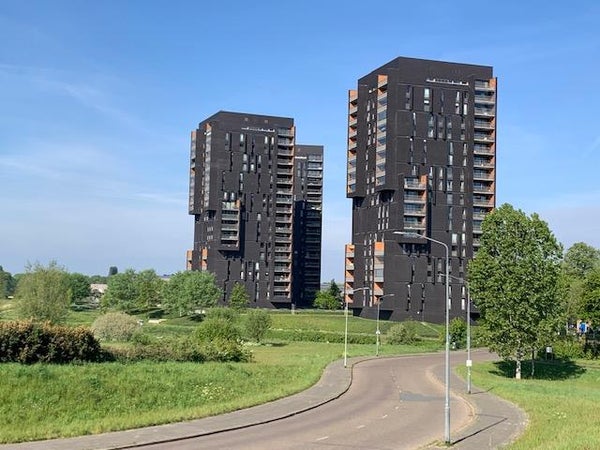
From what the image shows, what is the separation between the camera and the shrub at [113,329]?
83.2 metres

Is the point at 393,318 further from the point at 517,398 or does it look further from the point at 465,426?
the point at 465,426

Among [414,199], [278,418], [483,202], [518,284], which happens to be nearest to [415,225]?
[414,199]

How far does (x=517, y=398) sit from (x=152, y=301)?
138426 mm

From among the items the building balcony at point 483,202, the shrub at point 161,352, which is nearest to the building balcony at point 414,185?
the building balcony at point 483,202

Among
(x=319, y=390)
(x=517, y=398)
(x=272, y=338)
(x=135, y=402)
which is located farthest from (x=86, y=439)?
(x=272, y=338)

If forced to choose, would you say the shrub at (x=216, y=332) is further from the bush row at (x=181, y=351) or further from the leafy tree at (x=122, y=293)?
the leafy tree at (x=122, y=293)

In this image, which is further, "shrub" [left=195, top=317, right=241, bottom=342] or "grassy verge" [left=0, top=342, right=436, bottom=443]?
"shrub" [left=195, top=317, right=241, bottom=342]

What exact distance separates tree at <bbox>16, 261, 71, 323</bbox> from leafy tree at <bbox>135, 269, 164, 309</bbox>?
72.3m

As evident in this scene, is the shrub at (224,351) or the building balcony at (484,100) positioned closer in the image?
the shrub at (224,351)

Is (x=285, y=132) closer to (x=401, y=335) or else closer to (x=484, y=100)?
(x=484, y=100)

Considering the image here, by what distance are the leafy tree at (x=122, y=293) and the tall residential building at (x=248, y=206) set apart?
57.7 feet

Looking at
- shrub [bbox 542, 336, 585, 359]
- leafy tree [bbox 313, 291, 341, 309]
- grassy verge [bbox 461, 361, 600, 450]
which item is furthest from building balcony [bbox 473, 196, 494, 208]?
leafy tree [bbox 313, 291, 341, 309]

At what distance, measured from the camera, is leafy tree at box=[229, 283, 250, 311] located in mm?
144625

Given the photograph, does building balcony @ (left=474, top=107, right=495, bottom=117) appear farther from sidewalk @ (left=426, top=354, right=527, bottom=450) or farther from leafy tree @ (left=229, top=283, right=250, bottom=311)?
sidewalk @ (left=426, top=354, right=527, bottom=450)
